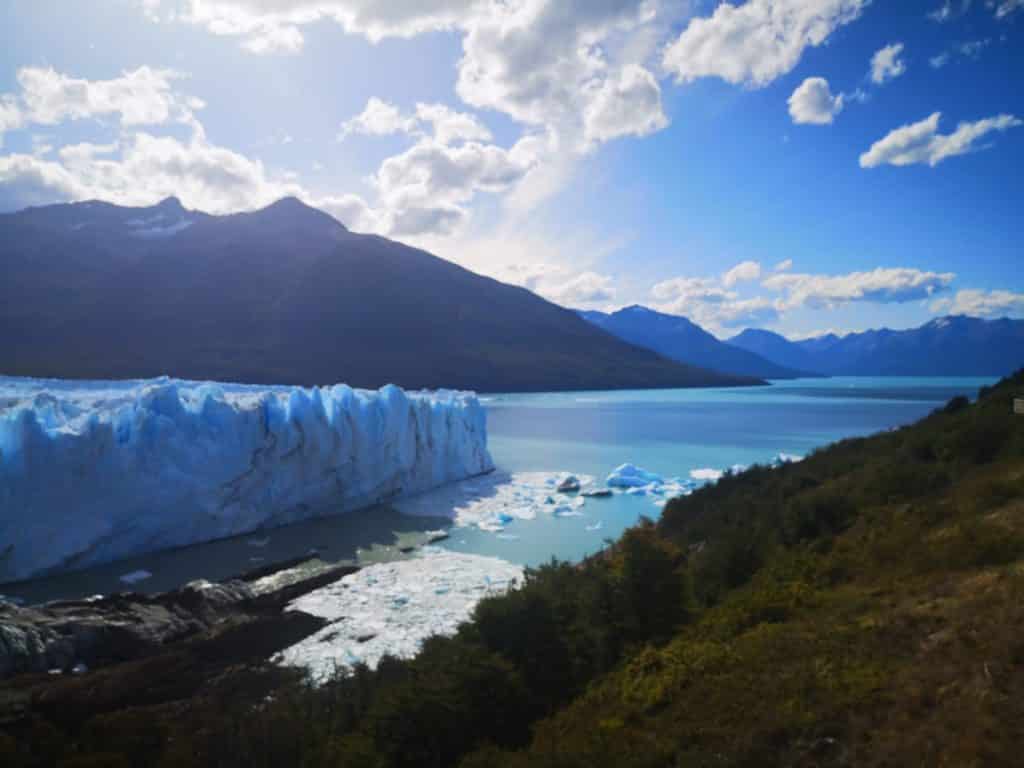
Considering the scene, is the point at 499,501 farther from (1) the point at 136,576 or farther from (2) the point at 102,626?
(2) the point at 102,626

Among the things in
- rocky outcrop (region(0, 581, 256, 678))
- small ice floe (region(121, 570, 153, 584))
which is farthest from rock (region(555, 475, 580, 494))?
small ice floe (region(121, 570, 153, 584))

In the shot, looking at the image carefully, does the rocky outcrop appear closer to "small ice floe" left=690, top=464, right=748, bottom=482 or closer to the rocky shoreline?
the rocky shoreline

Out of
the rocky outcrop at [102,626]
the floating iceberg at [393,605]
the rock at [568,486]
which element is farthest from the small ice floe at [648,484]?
the rocky outcrop at [102,626]

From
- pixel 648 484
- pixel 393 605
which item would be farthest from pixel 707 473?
pixel 393 605

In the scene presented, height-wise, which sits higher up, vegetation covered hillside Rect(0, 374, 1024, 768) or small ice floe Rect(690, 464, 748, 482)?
vegetation covered hillside Rect(0, 374, 1024, 768)

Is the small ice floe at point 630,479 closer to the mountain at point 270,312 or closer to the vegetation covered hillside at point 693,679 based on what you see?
the vegetation covered hillside at point 693,679

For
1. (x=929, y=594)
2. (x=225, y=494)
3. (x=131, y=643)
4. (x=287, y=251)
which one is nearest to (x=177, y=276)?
(x=287, y=251)

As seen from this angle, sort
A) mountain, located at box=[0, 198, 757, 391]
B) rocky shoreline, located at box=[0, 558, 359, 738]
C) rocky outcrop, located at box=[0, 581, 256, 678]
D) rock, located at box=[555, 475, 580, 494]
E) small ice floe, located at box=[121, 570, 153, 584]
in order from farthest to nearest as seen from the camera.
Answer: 1. mountain, located at box=[0, 198, 757, 391]
2. rock, located at box=[555, 475, 580, 494]
3. small ice floe, located at box=[121, 570, 153, 584]
4. rocky outcrop, located at box=[0, 581, 256, 678]
5. rocky shoreline, located at box=[0, 558, 359, 738]

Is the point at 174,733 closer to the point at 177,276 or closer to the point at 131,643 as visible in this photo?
the point at 131,643

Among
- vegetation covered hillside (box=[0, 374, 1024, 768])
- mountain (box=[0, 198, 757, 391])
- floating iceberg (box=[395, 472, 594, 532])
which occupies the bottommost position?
floating iceberg (box=[395, 472, 594, 532])
